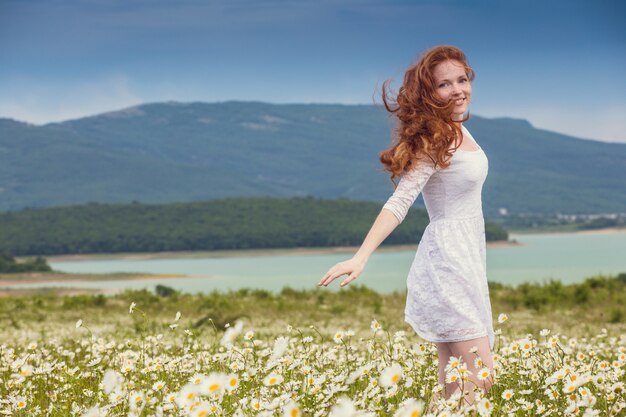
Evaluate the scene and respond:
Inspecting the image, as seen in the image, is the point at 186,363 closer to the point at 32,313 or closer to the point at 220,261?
the point at 32,313

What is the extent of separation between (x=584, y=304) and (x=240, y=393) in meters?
20.1

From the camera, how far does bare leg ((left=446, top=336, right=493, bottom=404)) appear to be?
5.38 meters

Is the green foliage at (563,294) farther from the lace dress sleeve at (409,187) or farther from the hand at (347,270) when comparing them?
the hand at (347,270)

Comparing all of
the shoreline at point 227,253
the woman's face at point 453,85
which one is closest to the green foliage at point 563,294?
the woman's face at point 453,85

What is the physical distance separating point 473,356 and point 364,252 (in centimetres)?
94

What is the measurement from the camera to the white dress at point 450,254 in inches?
214

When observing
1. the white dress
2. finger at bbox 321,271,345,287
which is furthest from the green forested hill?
finger at bbox 321,271,345,287

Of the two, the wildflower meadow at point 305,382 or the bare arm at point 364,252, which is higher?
the bare arm at point 364,252

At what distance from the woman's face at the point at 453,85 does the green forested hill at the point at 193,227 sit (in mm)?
113230

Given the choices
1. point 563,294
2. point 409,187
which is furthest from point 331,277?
point 563,294

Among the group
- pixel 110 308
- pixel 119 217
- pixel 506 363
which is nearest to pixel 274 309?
pixel 110 308

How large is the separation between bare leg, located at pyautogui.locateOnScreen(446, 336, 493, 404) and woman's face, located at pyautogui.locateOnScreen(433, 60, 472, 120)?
135 cm

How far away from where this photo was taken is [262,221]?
432 feet

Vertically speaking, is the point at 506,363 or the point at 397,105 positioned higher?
the point at 397,105
